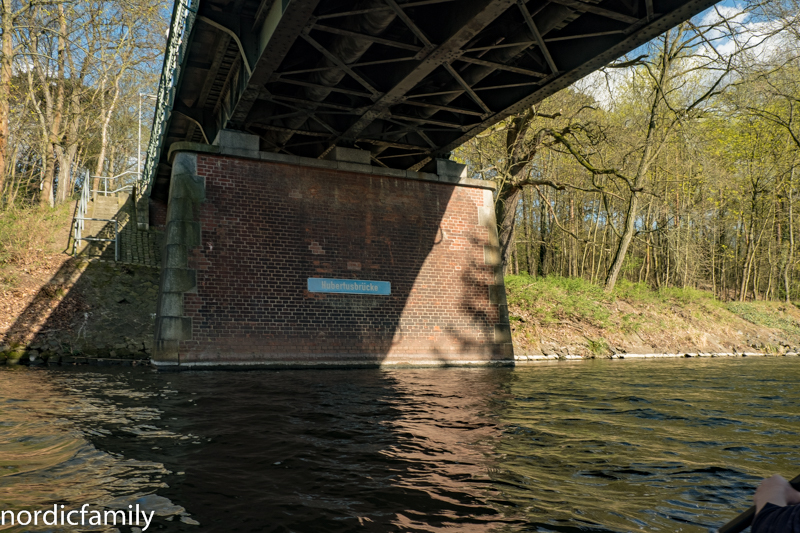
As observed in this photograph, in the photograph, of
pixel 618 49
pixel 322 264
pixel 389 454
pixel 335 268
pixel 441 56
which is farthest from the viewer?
pixel 335 268

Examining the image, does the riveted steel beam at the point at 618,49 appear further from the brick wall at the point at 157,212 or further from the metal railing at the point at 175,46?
the brick wall at the point at 157,212

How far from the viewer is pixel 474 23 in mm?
7516

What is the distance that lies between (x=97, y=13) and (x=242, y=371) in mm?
13648

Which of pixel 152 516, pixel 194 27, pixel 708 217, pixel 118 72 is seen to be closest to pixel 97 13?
pixel 118 72

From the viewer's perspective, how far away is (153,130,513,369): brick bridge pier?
11.2 m

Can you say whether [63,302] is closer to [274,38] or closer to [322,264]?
[322,264]

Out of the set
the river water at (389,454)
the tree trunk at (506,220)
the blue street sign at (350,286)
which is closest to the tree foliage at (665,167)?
the tree trunk at (506,220)

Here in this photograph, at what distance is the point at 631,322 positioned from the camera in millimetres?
19047

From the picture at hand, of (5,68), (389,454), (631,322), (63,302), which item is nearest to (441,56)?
(389,454)

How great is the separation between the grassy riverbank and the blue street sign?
5.04 m

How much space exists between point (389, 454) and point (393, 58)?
661 cm

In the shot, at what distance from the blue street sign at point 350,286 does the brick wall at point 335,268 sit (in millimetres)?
125

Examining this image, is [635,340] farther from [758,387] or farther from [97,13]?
[97,13]

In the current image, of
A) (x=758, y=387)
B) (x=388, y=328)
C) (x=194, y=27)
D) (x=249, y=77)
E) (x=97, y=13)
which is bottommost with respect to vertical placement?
(x=758, y=387)
